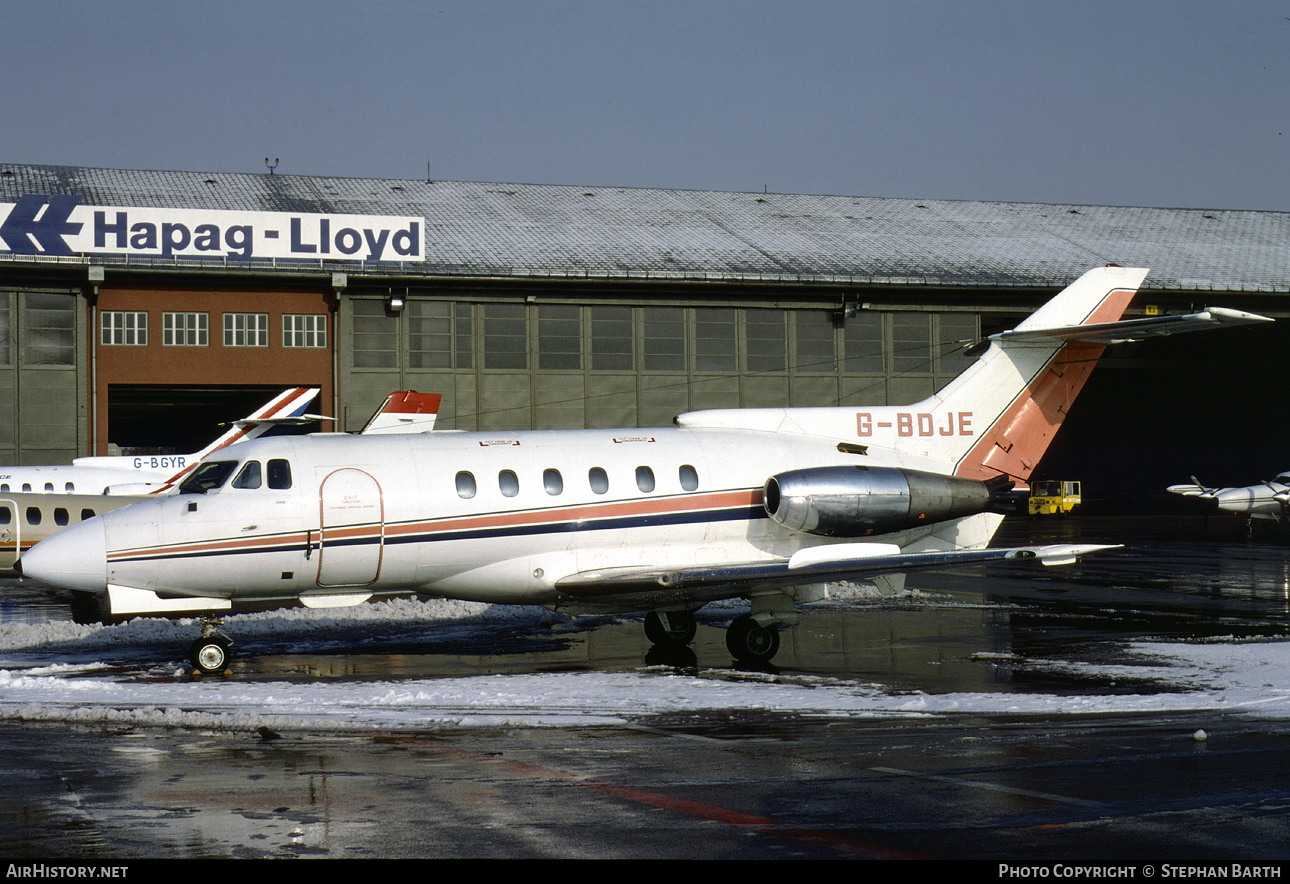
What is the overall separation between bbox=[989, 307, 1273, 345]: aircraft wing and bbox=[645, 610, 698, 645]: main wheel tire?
5942 millimetres

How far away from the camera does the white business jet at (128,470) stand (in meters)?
33.5

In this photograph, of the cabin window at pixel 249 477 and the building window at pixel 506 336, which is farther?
the building window at pixel 506 336

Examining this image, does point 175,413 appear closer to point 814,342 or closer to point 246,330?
point 246,330

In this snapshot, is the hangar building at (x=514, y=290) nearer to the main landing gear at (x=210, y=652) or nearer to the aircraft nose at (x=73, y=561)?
the main landing gear at (x=210, y=652)

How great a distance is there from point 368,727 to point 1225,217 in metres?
54.3

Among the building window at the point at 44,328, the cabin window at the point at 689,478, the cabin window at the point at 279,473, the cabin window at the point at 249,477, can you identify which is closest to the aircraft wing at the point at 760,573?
the cabin window at the point at 689,478

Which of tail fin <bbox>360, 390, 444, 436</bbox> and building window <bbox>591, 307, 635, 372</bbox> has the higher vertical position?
building window <bbox>591, 307, 635, 372</bbox>

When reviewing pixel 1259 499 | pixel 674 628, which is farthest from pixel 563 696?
pixel 1259 499

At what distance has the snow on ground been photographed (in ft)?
39.4

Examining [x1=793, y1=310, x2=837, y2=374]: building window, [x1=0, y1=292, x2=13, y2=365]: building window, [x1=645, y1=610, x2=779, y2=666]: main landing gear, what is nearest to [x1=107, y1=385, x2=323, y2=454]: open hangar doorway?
[x1=0, y1=292, x2=13, y2=365]: building window

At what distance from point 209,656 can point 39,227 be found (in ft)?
95.3

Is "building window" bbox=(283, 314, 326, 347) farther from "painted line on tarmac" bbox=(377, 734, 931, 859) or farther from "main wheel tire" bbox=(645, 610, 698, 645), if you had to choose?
"painted line on tarmac" bbox=(377, 734, 931, 859)

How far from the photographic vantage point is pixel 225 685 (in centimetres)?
1393

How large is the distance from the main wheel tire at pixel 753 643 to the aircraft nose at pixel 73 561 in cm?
758
